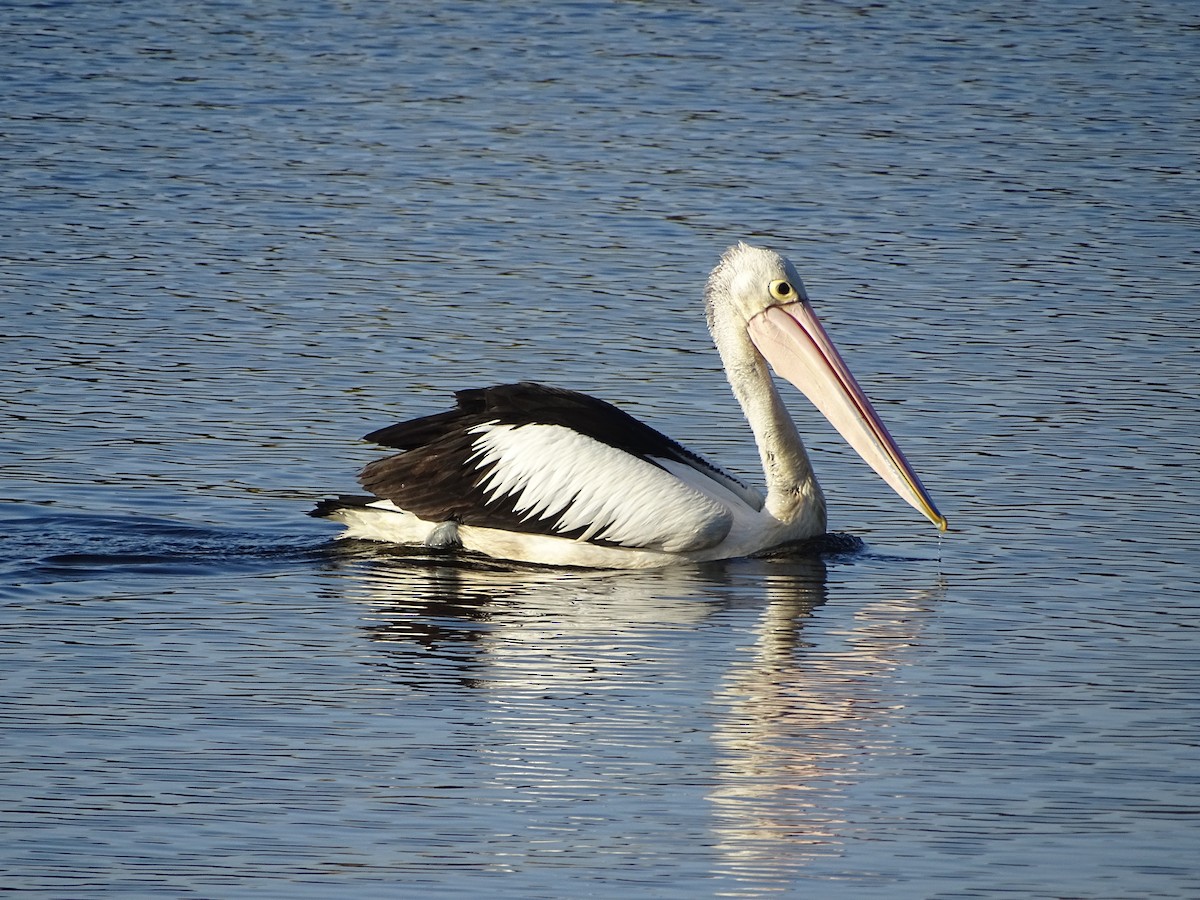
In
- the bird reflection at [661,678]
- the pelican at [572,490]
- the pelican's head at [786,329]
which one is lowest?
the bird reflection at [661,678]

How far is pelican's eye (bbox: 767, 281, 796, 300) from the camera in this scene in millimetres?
7016

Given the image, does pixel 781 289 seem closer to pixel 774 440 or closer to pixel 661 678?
pixel 774 440

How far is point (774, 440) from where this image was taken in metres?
6.86

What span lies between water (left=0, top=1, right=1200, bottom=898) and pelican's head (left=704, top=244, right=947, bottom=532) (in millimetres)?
387

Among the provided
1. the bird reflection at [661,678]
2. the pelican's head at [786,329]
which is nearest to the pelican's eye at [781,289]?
the pelican's head at [786,329]

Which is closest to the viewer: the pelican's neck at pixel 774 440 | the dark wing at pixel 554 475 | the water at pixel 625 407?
the water at pixel 625 407

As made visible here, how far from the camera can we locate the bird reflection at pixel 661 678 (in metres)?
4.43

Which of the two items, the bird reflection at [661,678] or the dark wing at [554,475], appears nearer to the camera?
the bird reflection at [661,678]

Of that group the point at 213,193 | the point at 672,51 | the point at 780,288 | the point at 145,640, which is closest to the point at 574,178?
the point at 213,193

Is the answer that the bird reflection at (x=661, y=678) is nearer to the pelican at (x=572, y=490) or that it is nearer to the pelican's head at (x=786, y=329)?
the pelican at (x=572, y=490)

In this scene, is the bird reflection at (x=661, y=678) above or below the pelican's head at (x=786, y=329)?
below

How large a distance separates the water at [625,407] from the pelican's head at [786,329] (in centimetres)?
39

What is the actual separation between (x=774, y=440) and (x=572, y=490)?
0.73 m

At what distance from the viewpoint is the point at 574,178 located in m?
11.9
